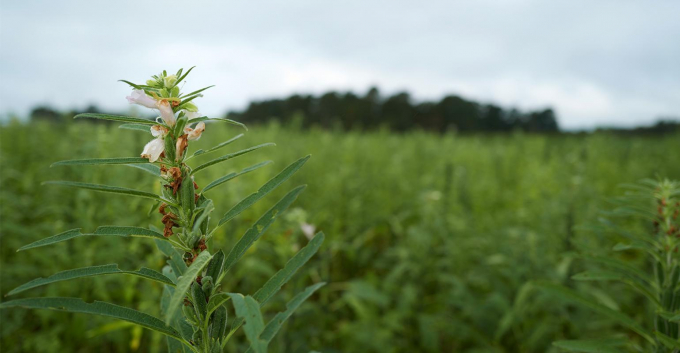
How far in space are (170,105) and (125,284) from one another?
207 cm

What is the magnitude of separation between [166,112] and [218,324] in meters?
0.35

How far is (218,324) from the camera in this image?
70 centimetres

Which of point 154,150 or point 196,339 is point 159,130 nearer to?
point 154,150

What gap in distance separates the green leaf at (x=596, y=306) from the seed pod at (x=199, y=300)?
87 centimetres

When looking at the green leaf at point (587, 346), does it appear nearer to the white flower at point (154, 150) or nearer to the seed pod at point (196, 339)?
the seed pod at point (196, 339)

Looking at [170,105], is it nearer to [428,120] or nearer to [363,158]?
[363,158]

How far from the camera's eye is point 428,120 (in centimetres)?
2427

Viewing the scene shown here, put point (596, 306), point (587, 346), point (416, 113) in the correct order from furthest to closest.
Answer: point (416, 113) → point (596, 306) → point (587, 346)

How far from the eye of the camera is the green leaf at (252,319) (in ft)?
1.61

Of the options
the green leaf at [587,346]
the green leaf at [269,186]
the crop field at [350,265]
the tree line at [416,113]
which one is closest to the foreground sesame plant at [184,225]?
the green leaf at [269,186]

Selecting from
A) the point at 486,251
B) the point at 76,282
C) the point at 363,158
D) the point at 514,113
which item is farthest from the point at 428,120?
the point at 76,282

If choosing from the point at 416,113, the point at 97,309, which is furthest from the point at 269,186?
the point at 416,113

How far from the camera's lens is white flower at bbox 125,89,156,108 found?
66 cm

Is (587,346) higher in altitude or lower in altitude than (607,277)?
lower
